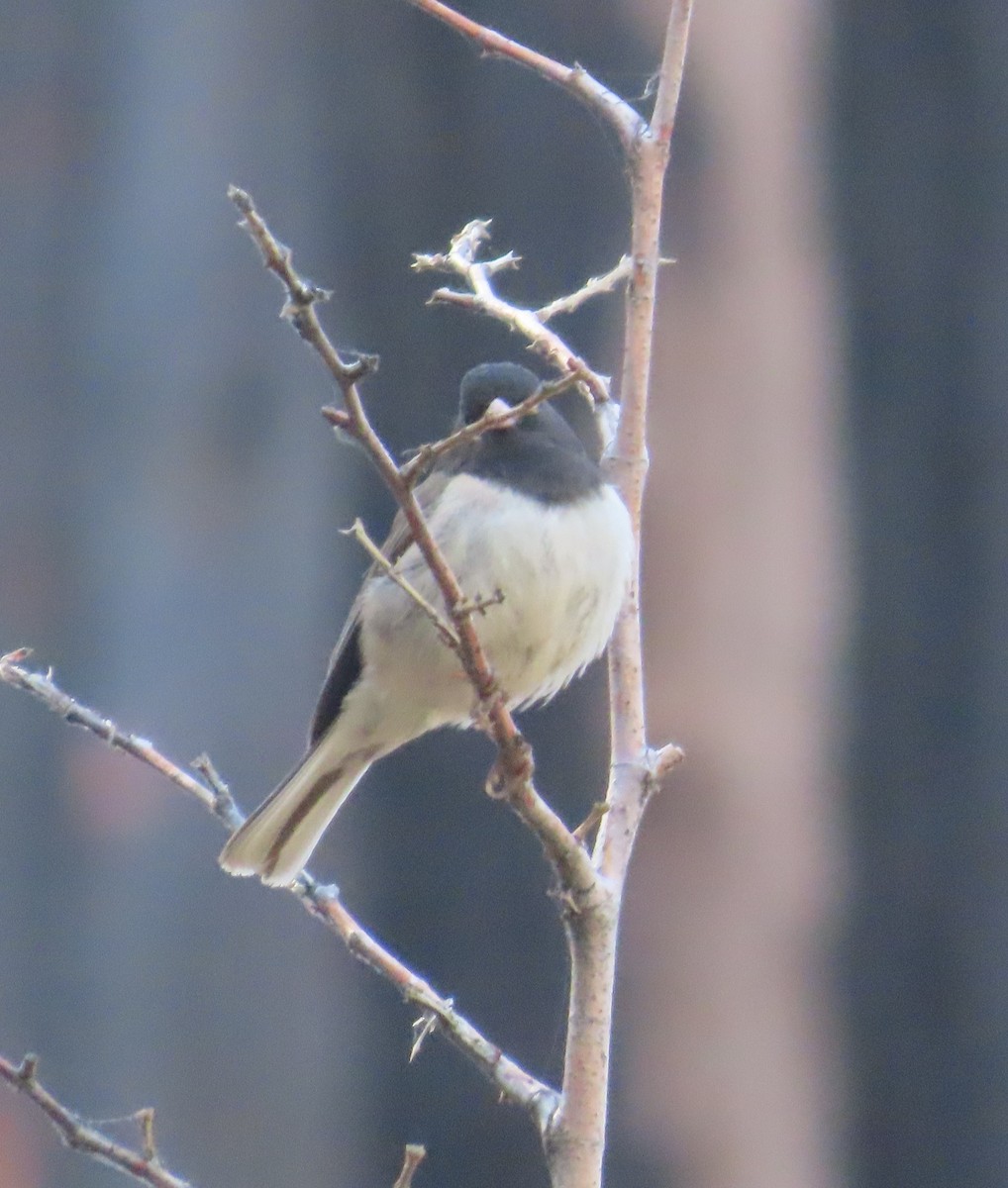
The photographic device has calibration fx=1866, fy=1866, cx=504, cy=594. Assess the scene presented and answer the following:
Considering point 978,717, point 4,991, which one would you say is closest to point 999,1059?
point 978,717

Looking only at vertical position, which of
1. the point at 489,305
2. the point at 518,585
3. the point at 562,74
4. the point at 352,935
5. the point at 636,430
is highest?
the point at 562,74

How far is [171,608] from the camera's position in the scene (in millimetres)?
4527

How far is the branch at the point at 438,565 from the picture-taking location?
1.28 meters

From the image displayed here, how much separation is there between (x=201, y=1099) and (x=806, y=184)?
2640 mm

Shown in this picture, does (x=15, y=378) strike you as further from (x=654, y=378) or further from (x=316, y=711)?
(x=316, y=711)

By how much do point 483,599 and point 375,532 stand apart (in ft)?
7.08

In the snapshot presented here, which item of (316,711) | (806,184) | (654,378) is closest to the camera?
(316,711)

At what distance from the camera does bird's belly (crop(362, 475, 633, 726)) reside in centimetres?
238

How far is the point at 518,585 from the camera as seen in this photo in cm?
238

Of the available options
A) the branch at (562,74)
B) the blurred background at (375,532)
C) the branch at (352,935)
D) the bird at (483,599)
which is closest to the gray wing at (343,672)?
the bird at (483,599)

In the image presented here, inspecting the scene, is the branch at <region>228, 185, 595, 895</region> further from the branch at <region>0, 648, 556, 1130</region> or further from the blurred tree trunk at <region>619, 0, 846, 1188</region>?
the blurred tree trunk at <region>619, 0, 846, 1188</region>

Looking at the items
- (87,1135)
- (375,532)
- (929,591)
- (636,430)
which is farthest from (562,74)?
(929,591)

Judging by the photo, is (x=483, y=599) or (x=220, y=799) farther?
(x=483, y=599)

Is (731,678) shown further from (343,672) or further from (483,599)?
(483,599)
